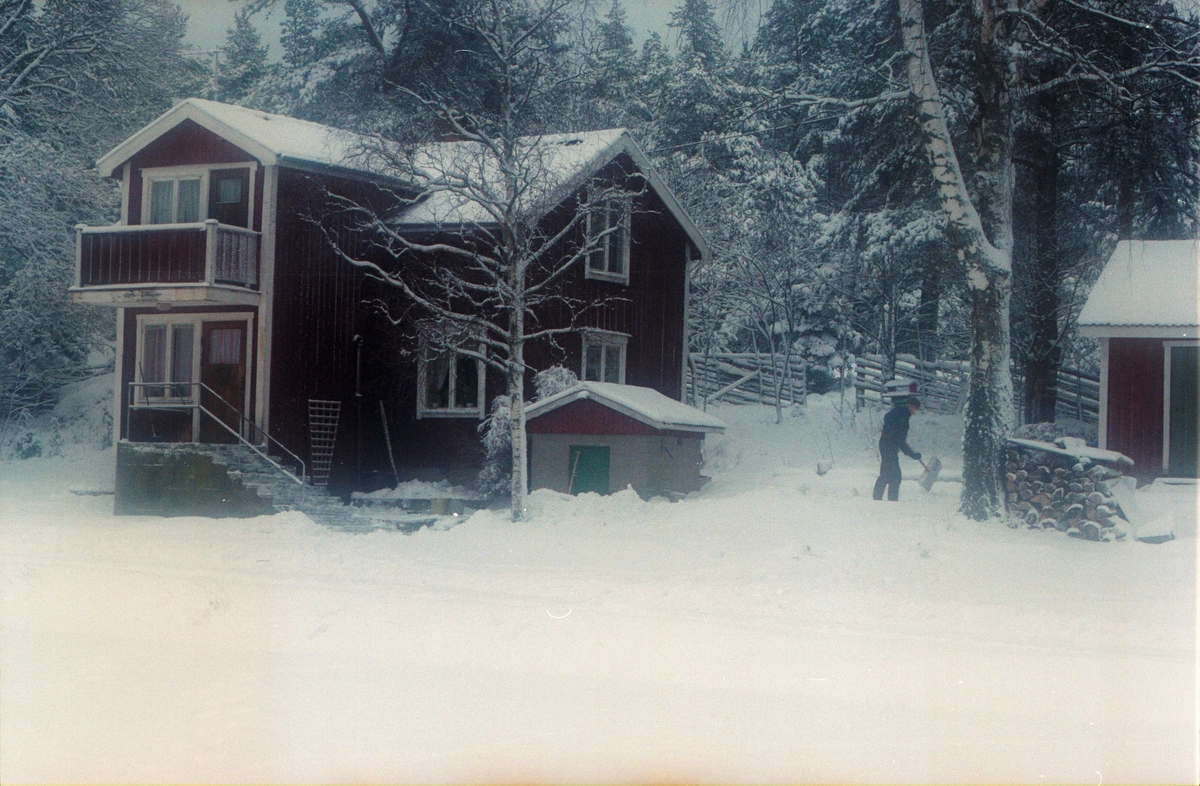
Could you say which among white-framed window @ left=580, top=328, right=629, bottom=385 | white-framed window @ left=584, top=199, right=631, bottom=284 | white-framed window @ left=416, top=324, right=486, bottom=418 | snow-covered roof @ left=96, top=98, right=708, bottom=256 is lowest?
white-framed window @ left=416, top=324, right=486, bottom=418

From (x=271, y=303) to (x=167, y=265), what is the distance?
1.68 m

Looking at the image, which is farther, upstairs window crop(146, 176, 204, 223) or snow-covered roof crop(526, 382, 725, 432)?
upstairs window crop(146, 176, 204, 223)

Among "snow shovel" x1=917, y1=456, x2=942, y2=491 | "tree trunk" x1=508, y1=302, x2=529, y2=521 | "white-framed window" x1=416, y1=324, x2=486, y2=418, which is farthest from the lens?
"white-framed window" x1=416, y1=324, x2=486, y2=418

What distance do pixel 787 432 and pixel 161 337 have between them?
13.0m

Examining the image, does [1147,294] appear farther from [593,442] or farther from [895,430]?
[593,442]

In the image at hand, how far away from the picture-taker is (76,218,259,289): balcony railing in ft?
58.9

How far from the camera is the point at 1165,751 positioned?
639 centimetres

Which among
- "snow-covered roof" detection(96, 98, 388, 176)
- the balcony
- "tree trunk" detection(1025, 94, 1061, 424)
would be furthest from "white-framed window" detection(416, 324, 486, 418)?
"tree trunk" detection(1025, 94, 1061, 424)

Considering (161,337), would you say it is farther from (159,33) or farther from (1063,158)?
(1063,158)

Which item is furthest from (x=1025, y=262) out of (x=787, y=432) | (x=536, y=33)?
(x=536, y=33)

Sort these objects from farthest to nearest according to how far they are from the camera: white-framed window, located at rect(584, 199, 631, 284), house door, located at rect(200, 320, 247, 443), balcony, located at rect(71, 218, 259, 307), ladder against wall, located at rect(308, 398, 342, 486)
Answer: white-framed window, located at rect(584, 199, 631, 284) < ladder against wall, located at rect(308, 398, 342, 486) < house door, located at rect(200, 320, 247, 443) < balcony, located at rect(71, 218, 259, 307)

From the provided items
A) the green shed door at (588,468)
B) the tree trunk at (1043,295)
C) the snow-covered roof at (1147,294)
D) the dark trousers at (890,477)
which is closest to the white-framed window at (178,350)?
the green shed door at (588,468)

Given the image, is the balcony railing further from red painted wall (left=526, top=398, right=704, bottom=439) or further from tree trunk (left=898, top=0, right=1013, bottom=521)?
tree trunk (left=898, top=0, right=1013, bottom=521)

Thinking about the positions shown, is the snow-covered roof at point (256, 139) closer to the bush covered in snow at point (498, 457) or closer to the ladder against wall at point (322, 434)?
the ladder against wall at point (322, 434)
